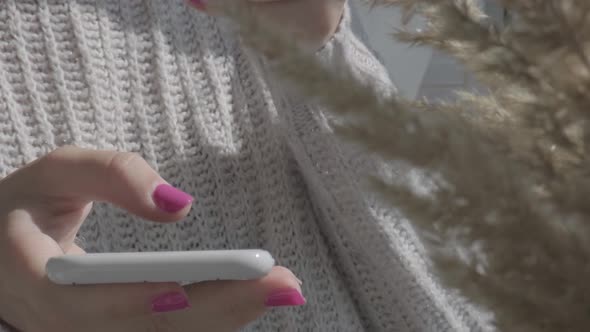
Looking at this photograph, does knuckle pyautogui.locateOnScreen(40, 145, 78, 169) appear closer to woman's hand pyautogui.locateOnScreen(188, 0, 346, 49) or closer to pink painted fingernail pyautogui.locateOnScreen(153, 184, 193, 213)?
pink painted fingernail pyautogui.locateOnScreen(153, 184, 193, 213)

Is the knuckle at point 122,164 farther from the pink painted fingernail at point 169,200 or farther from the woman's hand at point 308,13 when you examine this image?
the woman's hand at point 308,13

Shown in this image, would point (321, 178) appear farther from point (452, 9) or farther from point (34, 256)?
point (452, 9)

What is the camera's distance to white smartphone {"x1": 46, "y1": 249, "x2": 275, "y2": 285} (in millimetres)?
350

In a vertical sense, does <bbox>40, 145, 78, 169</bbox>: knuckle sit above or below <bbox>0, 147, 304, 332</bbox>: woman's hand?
above

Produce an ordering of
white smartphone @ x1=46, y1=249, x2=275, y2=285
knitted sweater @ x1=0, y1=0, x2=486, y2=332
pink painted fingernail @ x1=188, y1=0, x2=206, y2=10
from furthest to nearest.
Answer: knitted sweater @ x1=0, y1=0, x2=486, y2=332
pink painted fingernail @ x1=188, y1=0, x2=206, y2=10
white smartphone @ x1=46, y1=249, x2=275, y2=285

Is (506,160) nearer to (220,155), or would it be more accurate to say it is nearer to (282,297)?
(282,297)

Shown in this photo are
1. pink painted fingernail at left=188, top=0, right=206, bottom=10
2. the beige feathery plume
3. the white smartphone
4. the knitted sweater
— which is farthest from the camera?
the knitted sweater

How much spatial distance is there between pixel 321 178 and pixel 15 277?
25 cm

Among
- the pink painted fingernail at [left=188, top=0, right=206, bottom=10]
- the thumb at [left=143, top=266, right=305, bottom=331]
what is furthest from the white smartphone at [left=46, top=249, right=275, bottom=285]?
the pink painted fingernail at [left=188, top=0, right=206, bottom=10]

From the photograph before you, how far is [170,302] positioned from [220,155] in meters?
0.26

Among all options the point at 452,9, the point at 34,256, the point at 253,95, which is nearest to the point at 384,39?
the point at 253,95

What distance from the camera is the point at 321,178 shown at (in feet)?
1.99

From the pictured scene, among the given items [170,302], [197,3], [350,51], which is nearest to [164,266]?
[170,302]

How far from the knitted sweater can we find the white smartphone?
221mm
